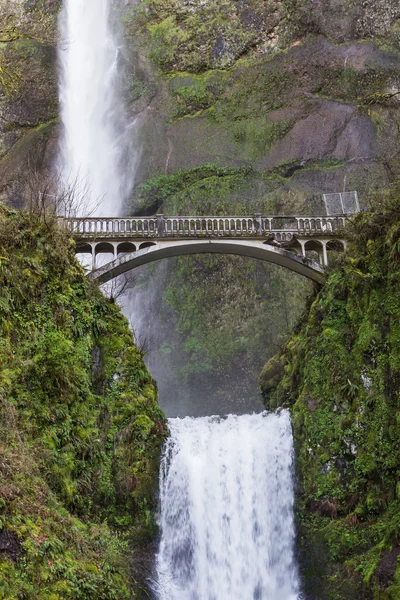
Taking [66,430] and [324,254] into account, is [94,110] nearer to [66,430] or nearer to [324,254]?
[324,254]

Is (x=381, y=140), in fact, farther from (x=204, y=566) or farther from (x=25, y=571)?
Result: (x=25, y=571)

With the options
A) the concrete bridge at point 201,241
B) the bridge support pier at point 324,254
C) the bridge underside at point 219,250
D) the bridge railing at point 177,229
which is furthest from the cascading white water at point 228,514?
the bridge railing at point 177,229

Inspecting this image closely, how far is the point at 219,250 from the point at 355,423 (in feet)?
25.0

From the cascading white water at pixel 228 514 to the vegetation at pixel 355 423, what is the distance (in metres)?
0.52

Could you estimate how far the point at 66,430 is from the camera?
13.3 m

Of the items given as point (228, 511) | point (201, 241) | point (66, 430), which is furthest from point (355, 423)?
point (201, 241)

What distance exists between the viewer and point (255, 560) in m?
14.7

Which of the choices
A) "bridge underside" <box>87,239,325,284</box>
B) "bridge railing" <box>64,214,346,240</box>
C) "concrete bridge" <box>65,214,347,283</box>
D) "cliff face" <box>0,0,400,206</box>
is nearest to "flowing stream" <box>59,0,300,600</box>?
"bridge railing" <box>64,214,346,240</box>

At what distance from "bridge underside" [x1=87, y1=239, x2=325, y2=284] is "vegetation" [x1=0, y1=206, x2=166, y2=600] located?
2.46 meters

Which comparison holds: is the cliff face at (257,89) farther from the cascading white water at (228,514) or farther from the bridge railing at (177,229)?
the cascading white water at (228,514)

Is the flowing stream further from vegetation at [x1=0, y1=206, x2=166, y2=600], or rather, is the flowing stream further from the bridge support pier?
the bridge support pier

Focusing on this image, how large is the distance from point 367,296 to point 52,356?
798cm

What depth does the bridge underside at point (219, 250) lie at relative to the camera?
19562mm

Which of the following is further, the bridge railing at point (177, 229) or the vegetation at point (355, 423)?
the bridge railing at point (177, 229)
